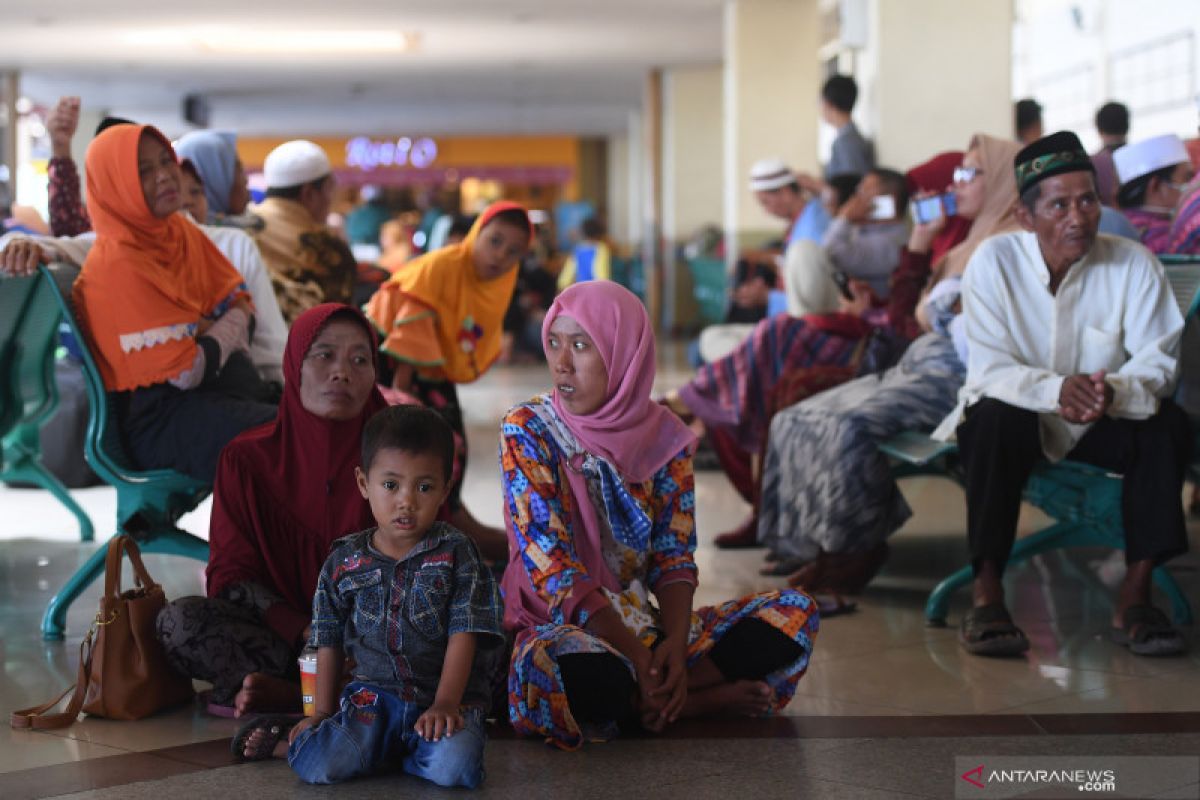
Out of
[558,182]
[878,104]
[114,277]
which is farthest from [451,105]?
[114,277]

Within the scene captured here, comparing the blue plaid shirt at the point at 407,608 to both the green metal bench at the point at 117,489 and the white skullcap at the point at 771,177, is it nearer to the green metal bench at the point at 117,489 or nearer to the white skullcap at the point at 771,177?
the green metal bench at the point at 117,489

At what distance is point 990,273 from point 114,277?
219 cm

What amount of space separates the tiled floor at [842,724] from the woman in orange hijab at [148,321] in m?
0.57

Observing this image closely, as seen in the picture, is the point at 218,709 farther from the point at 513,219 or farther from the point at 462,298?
the point at 513,219

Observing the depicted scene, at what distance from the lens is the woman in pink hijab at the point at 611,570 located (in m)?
2.78

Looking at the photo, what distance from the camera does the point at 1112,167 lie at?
608 centimetres

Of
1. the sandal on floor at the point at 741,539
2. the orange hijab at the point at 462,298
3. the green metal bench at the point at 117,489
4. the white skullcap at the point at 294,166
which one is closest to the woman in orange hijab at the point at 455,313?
the orange hijab at the point at 462,298

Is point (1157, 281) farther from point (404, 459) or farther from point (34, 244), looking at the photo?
point (34, 244)

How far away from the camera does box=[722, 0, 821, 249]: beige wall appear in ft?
39.1

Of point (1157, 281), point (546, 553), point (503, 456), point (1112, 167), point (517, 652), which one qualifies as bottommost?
point (517, 652)

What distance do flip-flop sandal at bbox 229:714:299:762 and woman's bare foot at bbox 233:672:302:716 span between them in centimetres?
20

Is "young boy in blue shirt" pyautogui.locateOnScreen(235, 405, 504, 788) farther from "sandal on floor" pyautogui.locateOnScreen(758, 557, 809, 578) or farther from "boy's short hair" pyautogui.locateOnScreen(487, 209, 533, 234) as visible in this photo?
"boy's short hair" pyautogui.locateOnScreen(487, 209, 533, 234)

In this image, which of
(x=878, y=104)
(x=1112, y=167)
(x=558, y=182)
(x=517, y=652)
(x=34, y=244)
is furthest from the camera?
(x=558, y=182)

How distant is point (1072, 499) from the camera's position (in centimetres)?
382
